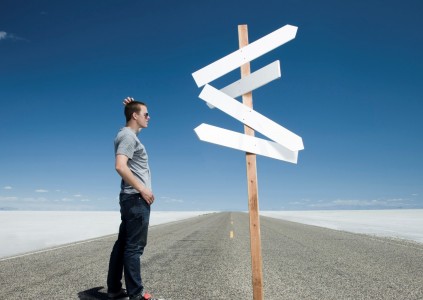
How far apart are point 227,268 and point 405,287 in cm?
296

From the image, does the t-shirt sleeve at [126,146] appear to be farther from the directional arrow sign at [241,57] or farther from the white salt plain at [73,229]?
the white salt plain at [73,229]

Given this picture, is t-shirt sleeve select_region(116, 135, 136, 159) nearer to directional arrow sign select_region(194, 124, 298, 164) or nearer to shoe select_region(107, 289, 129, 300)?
directional arrow sign select_region(194, 124, 298, 164)

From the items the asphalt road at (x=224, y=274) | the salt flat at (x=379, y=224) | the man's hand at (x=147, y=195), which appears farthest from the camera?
the salt flat at (x=379, y=224)

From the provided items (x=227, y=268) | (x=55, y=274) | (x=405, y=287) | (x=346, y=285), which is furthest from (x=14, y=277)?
(x=405, y=287)

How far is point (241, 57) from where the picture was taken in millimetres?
3486

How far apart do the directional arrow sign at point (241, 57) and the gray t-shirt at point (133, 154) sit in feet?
3.03

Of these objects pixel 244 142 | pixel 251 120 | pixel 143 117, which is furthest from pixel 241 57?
pixel 143 117

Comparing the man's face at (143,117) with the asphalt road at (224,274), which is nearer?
the man's face at (143,117)

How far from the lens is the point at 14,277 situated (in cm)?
577

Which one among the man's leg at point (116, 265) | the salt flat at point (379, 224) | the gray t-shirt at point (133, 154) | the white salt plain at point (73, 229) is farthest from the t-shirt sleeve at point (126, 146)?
the salt flat at point (379, 224)

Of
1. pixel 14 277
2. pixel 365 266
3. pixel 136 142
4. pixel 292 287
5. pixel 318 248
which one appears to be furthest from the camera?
pixel 318 248

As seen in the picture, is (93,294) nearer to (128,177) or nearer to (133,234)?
(133,234)

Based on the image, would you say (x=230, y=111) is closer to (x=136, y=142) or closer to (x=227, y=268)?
(x=136, y=142)

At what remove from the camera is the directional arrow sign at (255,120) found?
3342mm
